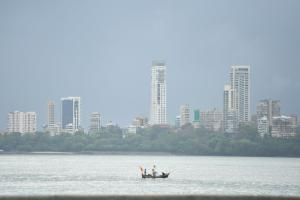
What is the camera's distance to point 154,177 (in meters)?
132

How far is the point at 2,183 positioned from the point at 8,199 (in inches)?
2151

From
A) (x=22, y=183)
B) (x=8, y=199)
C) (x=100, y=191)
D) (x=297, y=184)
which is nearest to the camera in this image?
(x=8, y=199)

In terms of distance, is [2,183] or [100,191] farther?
[2,183]

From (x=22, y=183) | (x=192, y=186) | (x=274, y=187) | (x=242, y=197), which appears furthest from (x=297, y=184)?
(x=242, y=197)

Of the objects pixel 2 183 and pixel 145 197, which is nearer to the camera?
pixel 145 197

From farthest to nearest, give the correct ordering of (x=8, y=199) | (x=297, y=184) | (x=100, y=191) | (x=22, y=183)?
1. (x=297, y=184)
2. (x=22, y=183)
3. (x=100, y=191)
4. (x=8, y=199)

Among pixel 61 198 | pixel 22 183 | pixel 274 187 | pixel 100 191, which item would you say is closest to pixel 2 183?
pixel 22 183

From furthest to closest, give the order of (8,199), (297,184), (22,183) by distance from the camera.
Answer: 1. (297,184)
2. (22,183)
3. (8,199)

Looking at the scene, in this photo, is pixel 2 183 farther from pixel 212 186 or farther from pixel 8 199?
pixel 8 199

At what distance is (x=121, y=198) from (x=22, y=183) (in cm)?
5460

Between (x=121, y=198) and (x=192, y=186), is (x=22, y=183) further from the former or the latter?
(x=121, y=198)

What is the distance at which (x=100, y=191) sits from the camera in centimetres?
9706

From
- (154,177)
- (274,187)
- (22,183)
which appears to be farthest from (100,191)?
(154,177)

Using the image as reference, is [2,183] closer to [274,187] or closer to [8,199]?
[274,187]
